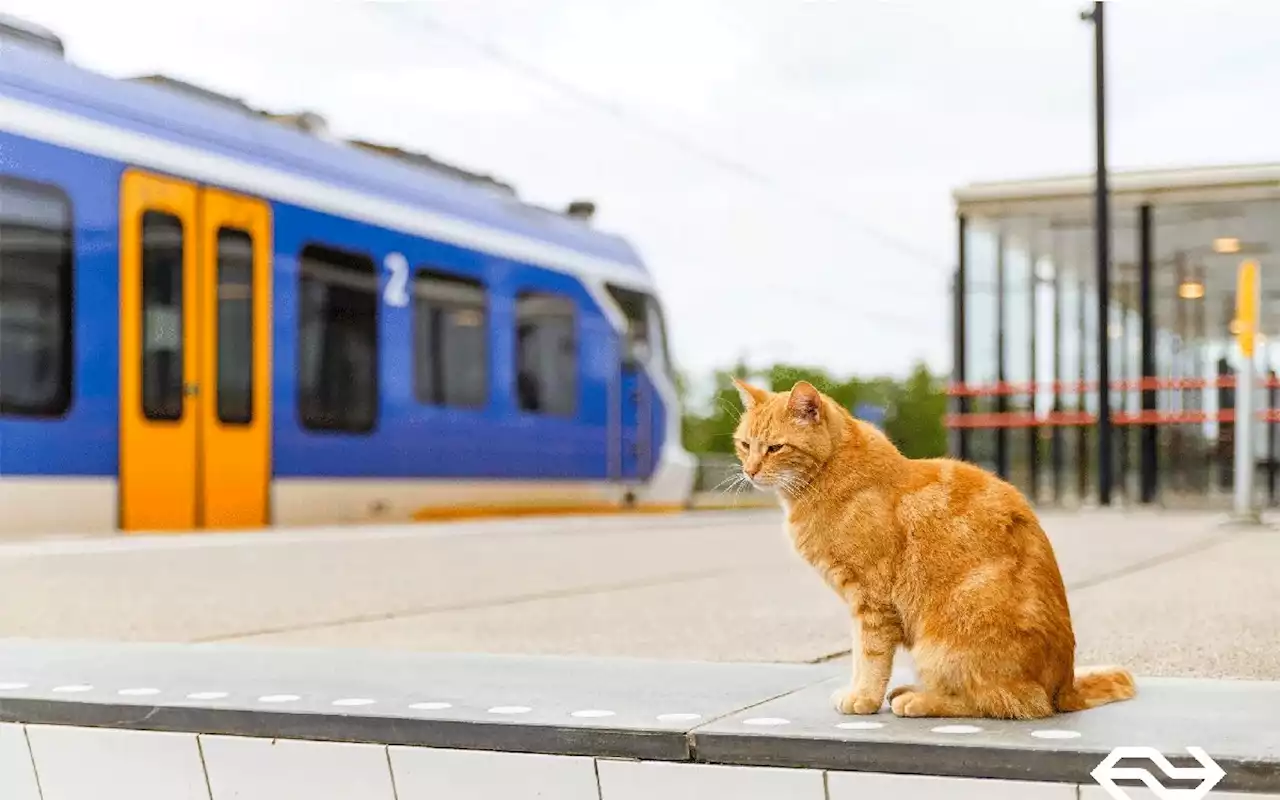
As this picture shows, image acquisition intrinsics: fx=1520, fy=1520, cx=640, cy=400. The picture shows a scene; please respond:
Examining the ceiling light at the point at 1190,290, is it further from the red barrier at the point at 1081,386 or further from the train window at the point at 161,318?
the train window at the point at 161,318

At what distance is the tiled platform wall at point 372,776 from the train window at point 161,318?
744cm

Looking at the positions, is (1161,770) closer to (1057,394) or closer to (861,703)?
(861,703)

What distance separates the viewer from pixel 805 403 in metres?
2.38

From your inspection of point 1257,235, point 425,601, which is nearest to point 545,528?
point 425,601

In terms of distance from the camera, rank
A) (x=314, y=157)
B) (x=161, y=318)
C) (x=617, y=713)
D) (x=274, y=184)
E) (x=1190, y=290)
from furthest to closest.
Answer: (x=1190, y=290) < (x=314, y=157) < (x=274, y=184) < (x=161, y=318) < (x=617, y=713)

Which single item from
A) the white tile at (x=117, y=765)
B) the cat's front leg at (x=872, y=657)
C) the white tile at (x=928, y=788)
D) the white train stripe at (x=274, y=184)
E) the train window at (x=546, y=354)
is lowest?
the white tile at (x=117, y=765)

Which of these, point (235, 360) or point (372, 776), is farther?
point (235, 360)

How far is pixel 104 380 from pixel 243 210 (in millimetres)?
1808

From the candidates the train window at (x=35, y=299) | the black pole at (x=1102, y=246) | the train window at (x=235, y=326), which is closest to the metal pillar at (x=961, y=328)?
the black pole at (x=1102, y=246)

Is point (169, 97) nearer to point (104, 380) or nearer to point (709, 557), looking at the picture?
point (104, 380)

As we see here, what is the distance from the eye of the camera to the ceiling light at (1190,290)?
16.8m

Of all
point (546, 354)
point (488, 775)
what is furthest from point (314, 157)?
point (488, 775)

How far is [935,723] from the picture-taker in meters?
2.20

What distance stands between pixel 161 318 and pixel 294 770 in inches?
318
